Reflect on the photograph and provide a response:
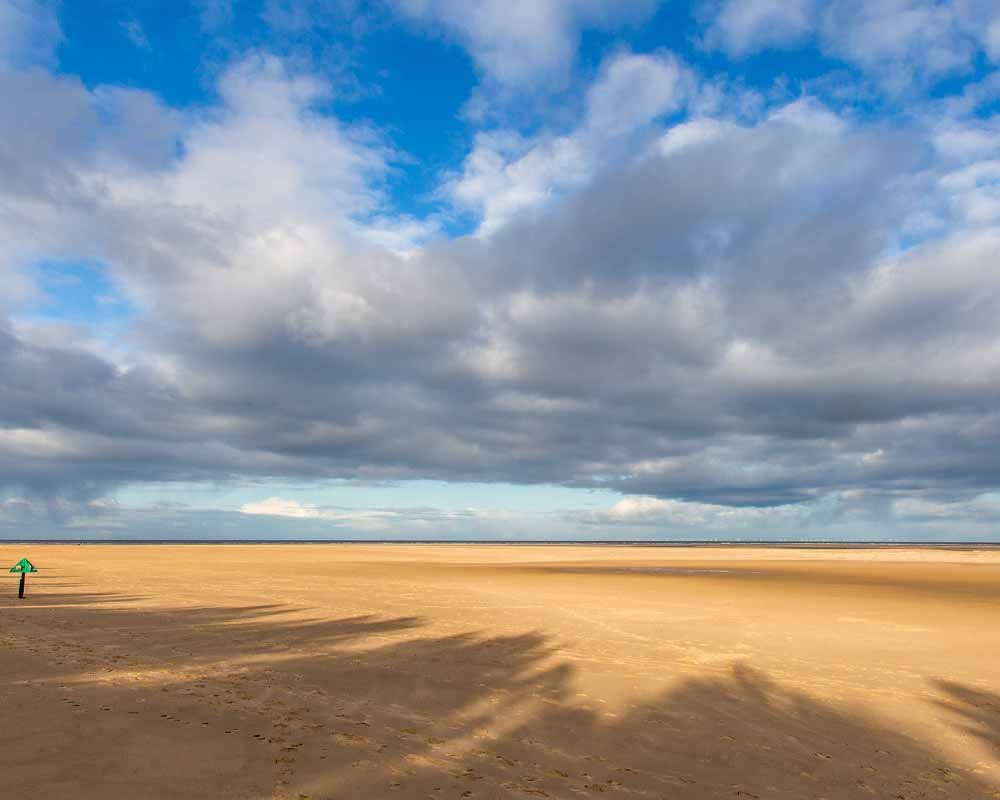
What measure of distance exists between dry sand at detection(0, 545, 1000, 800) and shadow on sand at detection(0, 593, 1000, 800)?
5 centimetres

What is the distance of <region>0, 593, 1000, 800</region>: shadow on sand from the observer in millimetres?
7262

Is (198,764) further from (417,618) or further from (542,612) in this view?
(542,612)

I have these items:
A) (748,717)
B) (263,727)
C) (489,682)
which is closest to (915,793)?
(748,717)

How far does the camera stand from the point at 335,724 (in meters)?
9.27

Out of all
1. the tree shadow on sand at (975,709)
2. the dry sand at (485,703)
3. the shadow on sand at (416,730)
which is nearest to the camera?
the shadow on sand at (416,730)

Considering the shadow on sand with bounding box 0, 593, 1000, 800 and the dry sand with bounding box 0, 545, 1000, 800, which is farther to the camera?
the dry sand with bounding box 0, 545, 1000, 800

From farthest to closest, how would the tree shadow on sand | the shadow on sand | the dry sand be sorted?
the tree shadow on sand, the dry sand, the shadow on sand

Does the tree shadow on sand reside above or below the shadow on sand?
below

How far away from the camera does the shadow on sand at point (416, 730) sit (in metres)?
7.26

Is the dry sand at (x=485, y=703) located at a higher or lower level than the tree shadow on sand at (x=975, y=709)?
higher

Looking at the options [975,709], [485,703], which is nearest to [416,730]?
[485,703]

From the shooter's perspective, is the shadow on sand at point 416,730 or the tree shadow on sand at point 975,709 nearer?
the shadow on sand at point 416,730

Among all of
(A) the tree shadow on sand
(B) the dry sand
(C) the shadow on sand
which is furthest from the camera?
(A) the tree shadow on sand

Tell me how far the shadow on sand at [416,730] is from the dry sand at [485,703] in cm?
5
